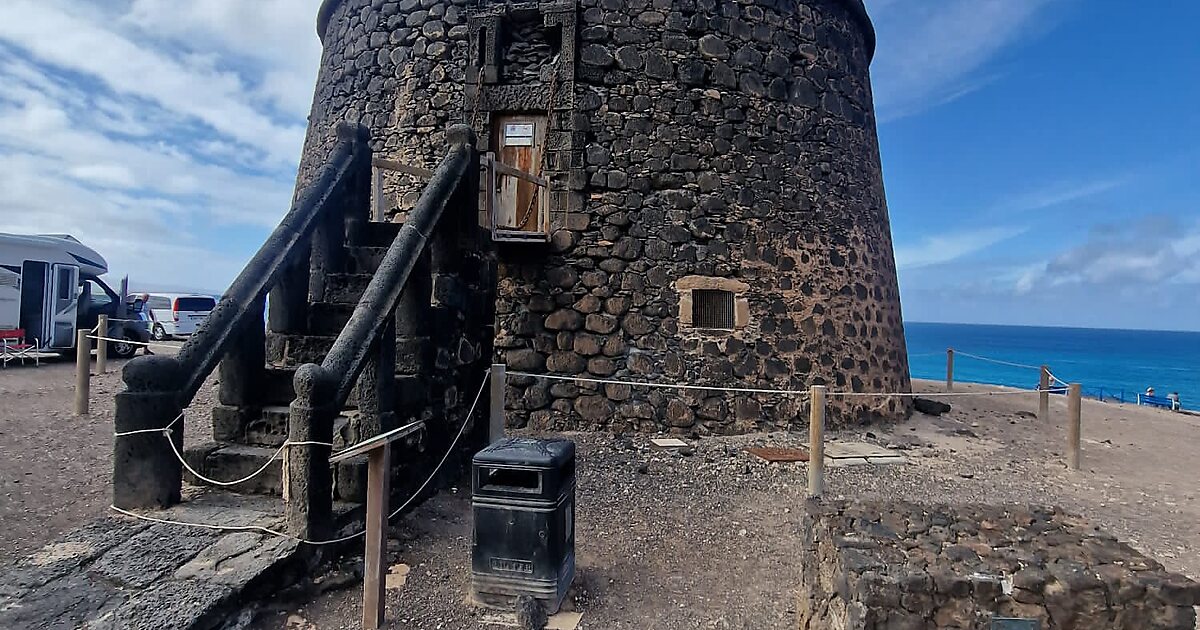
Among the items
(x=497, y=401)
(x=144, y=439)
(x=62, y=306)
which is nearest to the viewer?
(x=144, y=439)

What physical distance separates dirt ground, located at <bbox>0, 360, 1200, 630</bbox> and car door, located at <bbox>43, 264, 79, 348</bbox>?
5.47m

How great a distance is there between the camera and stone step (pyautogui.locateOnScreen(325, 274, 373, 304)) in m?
5.73

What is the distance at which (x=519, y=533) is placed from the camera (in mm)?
3799

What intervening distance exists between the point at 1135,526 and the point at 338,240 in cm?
771

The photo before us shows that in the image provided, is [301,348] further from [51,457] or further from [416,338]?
[51,457]

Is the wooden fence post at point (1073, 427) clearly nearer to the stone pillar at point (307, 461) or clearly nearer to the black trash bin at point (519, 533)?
the black trash bin at point (519, 533)

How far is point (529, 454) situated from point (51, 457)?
5.85 metres

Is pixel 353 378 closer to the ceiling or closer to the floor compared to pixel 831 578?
closer to the ceiling

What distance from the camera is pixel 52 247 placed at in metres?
15.0

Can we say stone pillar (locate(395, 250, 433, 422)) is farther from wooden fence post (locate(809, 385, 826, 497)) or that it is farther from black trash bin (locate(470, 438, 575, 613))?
wooden fence post (locate(809, 385, 826, 497))

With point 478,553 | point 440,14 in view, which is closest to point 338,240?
point 478,553

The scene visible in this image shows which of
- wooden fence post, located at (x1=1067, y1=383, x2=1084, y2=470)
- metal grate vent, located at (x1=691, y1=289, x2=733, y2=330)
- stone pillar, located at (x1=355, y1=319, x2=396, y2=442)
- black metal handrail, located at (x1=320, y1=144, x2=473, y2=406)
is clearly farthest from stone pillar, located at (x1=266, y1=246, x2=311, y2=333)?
wooden fence post, located at (x1=1067, y1=383, x2=1084, y2=470)

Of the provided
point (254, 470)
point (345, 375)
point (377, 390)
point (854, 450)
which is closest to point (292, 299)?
point (377, 390)

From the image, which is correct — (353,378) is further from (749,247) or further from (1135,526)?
(1135,526)
